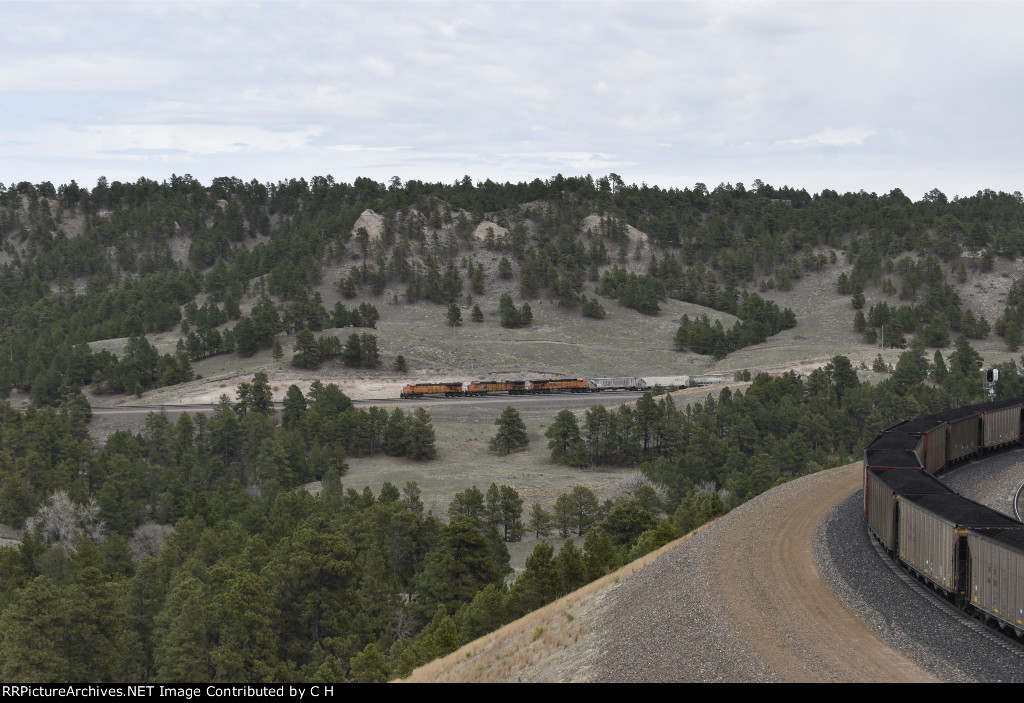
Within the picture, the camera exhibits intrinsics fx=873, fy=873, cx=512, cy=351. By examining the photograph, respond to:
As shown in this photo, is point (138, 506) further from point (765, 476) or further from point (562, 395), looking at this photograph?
point (562, 395)

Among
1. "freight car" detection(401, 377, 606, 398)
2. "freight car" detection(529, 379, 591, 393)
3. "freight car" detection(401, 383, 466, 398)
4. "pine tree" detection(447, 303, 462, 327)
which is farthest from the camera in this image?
"pine tree" detection(447, 303, 462, 327)

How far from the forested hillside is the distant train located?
Result: 8.83 metres

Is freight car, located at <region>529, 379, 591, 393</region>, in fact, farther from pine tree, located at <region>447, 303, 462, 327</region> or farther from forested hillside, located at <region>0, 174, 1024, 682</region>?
pine tree, located at <region>447, 303, 462, 327</region>

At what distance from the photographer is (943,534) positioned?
2722cm

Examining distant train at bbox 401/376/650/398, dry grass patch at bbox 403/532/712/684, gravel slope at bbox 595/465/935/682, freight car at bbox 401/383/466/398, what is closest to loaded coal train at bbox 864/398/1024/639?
gravel slope at bbox 595/465/935/682

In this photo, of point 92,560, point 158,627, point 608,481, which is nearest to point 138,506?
point 92,560

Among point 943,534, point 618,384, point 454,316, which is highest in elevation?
point 454,316

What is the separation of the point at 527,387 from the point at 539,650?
95856 mm

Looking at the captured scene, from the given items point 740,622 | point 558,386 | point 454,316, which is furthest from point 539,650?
point 454,316

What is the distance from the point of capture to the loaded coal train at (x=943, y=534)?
24.3 meters

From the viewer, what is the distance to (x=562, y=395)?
122 metres

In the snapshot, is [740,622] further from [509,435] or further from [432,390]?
[432,390]

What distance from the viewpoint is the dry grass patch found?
2636 cm

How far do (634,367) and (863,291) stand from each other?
2705 inches
